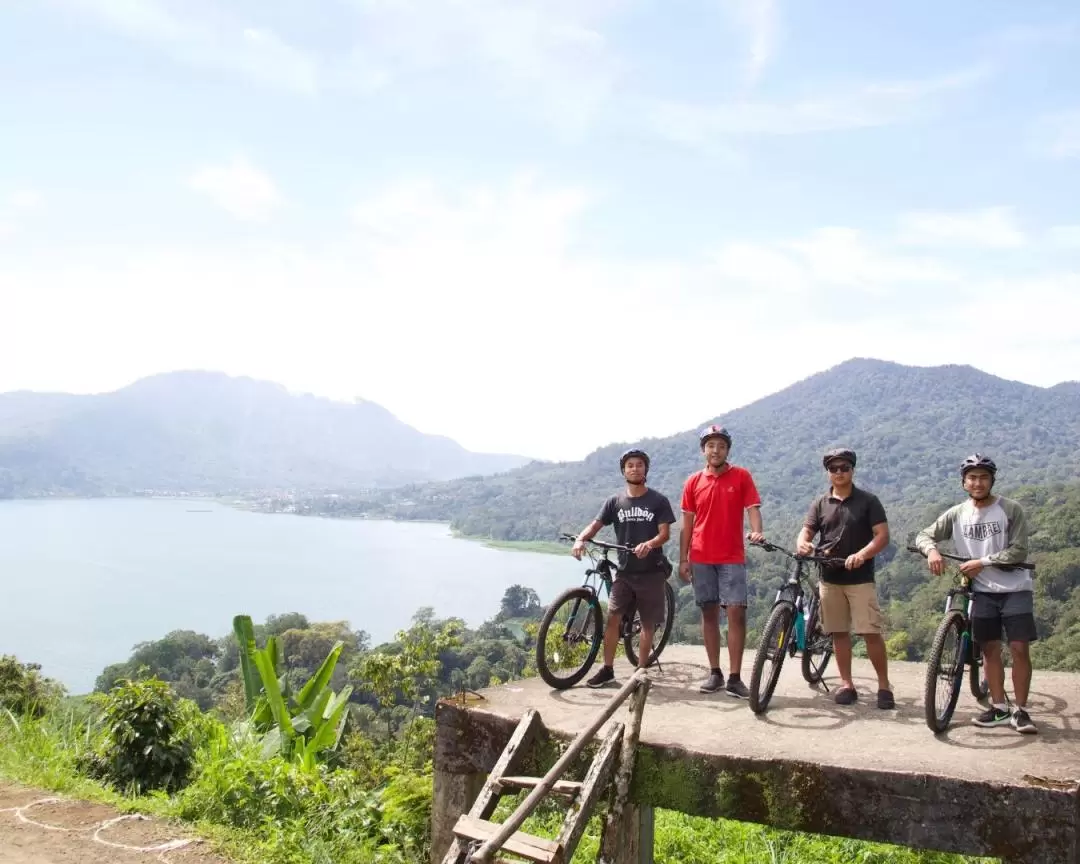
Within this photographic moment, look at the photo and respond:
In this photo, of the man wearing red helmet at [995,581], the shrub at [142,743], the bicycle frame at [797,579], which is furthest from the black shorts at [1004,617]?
the shrub at [142,743]

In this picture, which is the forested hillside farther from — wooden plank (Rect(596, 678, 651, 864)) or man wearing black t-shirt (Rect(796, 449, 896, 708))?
wooden plank (Rect(596, 678, 651, 864))

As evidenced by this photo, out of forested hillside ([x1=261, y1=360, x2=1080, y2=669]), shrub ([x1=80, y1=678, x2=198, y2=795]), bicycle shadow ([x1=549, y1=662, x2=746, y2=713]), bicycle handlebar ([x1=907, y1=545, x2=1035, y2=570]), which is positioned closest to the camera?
bicycle handlebar ([x1=907, y1=545, x2=1035, y2=570])

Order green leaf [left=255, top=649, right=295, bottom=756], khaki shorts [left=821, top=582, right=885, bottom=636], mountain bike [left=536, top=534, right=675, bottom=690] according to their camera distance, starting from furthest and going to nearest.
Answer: green leaf [left=255, top=649, right=295, bottom=756], mountain bike [left=536, top=534, right=675, bottom=690], khaki shorts [left=821, top=582, right=885, bottom=636]

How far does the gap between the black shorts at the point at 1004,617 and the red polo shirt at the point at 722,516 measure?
4.44 ft

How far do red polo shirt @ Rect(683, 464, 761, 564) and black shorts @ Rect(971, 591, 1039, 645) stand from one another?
4.44 ft

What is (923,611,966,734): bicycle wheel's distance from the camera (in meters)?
4.53

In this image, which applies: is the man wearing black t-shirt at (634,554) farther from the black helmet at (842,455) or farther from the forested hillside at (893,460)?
the forested hillside at (893,460)

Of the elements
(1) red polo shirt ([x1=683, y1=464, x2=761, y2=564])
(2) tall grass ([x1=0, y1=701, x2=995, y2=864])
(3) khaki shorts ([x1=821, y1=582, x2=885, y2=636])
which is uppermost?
(1) red polo shirt ([x1=683, y1=464, x2=761, y2=564])

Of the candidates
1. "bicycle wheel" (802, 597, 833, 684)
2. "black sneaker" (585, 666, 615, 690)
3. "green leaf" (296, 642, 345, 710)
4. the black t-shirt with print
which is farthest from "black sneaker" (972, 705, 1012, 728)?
"green leaf" (296, 642, 345, 710)

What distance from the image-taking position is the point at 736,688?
5.48 metres

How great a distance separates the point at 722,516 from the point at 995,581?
1573mm

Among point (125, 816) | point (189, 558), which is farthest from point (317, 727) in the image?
point (189, 558)

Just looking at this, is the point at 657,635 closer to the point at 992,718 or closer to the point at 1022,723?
the point at 992,718

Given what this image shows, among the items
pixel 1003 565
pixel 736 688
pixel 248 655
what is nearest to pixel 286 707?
pixel 248 655
